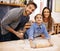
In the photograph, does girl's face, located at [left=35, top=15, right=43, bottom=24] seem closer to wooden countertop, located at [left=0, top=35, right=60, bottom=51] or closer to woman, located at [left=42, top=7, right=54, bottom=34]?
woman, located at [left=42, top=7, right=54, bottom=34]

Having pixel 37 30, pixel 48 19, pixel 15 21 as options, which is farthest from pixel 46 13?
pixel 15 21

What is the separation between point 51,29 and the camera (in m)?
1.31

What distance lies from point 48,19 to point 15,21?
31 centimetres

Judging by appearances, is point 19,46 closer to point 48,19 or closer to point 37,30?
point 37,30

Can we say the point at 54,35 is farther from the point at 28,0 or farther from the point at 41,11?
the point at 28,0

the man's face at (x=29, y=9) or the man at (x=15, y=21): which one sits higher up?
the man's face at (x=29, y=9)

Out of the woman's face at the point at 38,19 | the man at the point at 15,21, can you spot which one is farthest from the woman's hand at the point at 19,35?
the woman's face at the point at 38,19

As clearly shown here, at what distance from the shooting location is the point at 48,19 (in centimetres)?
129

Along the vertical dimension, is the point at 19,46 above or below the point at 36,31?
below

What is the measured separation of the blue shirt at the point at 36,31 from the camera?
125cm

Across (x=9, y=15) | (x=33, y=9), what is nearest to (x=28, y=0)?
(x=33, y=9)

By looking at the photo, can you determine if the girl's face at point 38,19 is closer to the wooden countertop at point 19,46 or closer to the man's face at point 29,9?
the man's face at point 29,9

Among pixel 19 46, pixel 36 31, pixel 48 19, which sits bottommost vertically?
pixel 19 46

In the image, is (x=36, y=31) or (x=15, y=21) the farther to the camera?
(x=36, y=31)
